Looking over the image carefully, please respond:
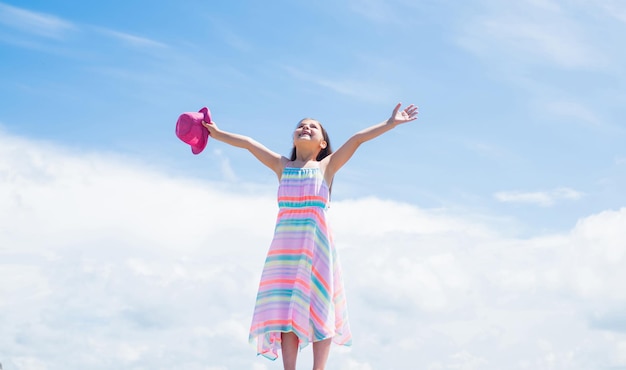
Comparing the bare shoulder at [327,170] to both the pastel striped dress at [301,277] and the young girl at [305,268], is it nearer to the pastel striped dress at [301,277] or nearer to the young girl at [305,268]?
the young girl at [305,268]

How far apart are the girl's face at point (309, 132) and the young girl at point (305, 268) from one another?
1 cm

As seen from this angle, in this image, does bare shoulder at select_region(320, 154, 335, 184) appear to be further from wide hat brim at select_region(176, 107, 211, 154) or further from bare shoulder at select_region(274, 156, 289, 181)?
wide hat brim at select_region(176, 107, 211, 154)

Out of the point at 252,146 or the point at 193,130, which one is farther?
the point at 193,130

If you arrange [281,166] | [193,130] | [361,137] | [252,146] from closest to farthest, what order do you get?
1. [361,137]
2. [281,166]
3. [252,146]
4. [193,130]

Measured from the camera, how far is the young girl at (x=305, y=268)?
28.6 feet

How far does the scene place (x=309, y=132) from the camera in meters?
9.32

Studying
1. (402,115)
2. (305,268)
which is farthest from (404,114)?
(305,268)

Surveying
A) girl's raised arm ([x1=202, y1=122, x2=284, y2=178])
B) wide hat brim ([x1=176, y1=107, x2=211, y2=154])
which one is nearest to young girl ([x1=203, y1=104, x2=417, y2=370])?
girl's raised arm ([x1=202, y1=122, x2=284, y2=178])

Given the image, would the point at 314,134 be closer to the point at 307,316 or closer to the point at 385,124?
the point at 385,124

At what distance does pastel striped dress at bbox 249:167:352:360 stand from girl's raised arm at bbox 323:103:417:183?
0.26 m

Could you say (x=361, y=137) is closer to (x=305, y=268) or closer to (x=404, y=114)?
(x=404, y=114)

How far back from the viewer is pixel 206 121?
32.8ft

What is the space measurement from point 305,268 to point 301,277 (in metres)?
0.11

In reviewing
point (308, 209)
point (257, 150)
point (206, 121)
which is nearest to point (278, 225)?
point (308, 209)
